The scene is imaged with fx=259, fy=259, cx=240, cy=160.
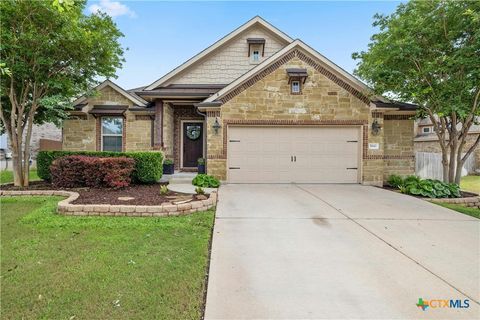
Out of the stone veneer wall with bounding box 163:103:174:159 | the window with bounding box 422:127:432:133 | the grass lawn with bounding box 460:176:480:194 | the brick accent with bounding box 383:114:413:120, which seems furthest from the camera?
the window with bounding box 422:127:432:133

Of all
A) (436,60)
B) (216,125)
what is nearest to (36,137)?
(216,125)

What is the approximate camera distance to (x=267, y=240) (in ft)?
14.4

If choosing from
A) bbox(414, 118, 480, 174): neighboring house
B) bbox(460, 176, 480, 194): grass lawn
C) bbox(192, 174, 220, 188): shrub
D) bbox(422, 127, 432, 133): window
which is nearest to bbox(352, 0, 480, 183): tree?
bbox(460, 176, 480, 194): grass lawn

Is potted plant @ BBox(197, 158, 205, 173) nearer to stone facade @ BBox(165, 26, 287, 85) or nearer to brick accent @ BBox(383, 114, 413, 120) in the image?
stone facade @ BBox(165, 26, 287, 85)

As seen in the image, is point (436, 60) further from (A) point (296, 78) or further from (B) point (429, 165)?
(B) point (429, 165)

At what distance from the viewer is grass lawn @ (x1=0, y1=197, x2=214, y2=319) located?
2492mm

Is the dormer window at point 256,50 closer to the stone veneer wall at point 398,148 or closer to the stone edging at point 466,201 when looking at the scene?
the stone veneer wall at point 398,148

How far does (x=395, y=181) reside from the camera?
10.4 metres

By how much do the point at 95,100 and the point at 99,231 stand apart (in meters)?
9.60

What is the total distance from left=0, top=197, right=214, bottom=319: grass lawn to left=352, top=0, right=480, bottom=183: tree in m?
8.29

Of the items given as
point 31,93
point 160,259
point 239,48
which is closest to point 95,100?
point 31,93

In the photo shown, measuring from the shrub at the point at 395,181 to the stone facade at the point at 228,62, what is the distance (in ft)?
27.4

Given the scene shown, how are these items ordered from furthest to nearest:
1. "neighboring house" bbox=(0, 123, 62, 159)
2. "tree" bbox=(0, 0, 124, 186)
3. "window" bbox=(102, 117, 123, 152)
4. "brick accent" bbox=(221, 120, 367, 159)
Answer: "neighboring house" bbox=(0, 123, 62, 159) < "window" bbox=(102, 117, 123, 152) < "brick accent" bbox=(221, 120, 367, 159) < "tree" bbox=(0, 0, 124, 186)

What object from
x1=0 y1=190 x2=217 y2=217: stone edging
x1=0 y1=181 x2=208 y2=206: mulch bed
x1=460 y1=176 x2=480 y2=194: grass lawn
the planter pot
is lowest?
x1=460 y1=176 x2=480 y2=194: grass lawn
